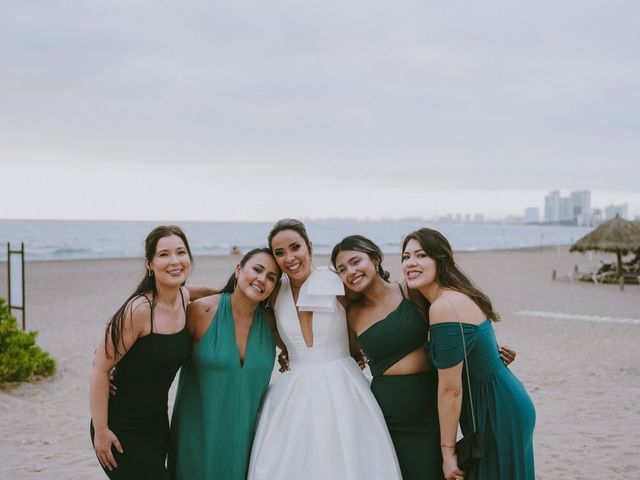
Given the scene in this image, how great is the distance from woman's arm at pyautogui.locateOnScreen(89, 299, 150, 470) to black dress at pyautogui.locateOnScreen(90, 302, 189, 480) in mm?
52

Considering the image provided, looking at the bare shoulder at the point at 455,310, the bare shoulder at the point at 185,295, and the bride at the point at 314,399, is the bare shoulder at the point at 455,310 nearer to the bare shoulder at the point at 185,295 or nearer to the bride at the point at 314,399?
the bride at the point at 314,399

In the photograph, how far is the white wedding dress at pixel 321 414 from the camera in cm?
315

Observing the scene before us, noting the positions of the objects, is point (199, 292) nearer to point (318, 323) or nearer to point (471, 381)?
point (318, 323)

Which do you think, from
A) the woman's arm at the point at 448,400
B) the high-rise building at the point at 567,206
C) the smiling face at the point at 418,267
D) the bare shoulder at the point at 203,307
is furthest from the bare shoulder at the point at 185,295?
the high-rise building at the point at 567,206

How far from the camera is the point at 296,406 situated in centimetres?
325

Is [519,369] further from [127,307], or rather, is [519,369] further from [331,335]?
[127,307]

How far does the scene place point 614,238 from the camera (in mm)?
23875

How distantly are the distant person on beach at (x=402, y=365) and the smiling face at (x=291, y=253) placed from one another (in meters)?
0.24

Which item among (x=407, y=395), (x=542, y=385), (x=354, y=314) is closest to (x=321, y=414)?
(x=407, y=395)

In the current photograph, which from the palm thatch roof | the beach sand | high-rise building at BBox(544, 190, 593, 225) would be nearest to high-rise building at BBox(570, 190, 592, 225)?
high-rise building at BBox(544, 190, 593, 225)

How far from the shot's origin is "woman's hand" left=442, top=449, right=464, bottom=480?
116 inches

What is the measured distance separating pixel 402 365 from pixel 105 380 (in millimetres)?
1580

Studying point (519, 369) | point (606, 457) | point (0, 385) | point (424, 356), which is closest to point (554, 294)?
point (519, 369)

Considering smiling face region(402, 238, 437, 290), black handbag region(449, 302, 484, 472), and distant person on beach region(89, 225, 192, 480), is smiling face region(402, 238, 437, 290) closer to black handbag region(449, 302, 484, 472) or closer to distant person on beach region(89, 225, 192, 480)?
black handbag region(449, 302, 484, 472)
